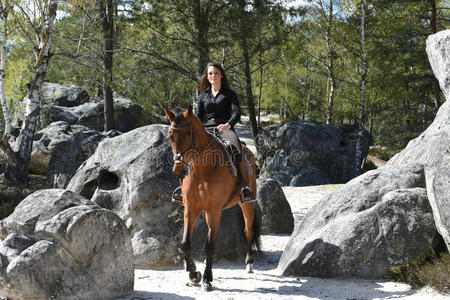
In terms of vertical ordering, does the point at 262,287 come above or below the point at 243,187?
below

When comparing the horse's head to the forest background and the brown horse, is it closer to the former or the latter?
the brown horse

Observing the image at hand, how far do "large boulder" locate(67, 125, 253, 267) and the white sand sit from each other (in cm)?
38

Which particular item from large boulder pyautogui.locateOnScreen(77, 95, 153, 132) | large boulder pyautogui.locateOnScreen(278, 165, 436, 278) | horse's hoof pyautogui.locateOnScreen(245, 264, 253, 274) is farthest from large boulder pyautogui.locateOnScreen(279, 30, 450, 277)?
large boulder pyautogui.locateOnScreen(77, 95, 153, 132)

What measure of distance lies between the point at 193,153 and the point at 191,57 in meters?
12.5

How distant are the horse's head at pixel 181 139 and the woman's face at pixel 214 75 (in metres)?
1.45

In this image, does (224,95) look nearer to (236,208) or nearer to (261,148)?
(236,208)

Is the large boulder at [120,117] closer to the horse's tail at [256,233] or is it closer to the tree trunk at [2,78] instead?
the tree trunk at [2,78]

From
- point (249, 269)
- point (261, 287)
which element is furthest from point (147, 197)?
point (261, 287)

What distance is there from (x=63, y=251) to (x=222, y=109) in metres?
3.29

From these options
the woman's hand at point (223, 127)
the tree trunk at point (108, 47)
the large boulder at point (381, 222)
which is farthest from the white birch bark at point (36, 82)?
the large boulder at point (381, 222)

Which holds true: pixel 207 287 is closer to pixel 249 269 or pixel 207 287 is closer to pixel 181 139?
pixel 249 269

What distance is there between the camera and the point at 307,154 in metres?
21.4

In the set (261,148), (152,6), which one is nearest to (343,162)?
(261,148)

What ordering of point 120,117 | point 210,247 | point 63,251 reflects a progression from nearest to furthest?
1. point 63,251
2. point 210,247
3. point 120,117
